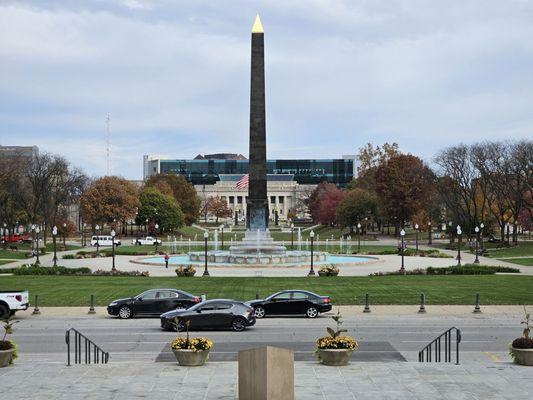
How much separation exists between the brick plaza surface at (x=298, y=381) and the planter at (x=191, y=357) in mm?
255

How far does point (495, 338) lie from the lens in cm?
2697

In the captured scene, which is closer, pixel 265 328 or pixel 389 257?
pixel 265 328

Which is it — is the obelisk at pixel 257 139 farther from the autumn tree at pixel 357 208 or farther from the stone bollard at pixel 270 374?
the autumn tree at pixel 357 208

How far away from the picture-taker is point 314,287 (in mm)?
43438

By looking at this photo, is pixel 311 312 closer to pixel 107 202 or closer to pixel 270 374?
pixel 270 374

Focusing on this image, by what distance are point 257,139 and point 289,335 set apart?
42.9 m

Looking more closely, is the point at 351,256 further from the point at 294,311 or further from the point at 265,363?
the point at 265,363

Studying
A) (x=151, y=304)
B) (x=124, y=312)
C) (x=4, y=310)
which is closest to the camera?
(x=4, y=310)

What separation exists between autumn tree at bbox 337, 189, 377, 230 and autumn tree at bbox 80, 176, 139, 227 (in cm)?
3293

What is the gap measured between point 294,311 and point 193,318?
5.77 m

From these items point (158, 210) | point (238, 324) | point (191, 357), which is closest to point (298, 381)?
point (191, 357)

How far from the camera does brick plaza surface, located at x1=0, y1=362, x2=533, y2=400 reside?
641 inches

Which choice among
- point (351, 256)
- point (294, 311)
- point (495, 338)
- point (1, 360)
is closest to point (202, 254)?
point (351, 256)

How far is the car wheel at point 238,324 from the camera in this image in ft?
95.0
